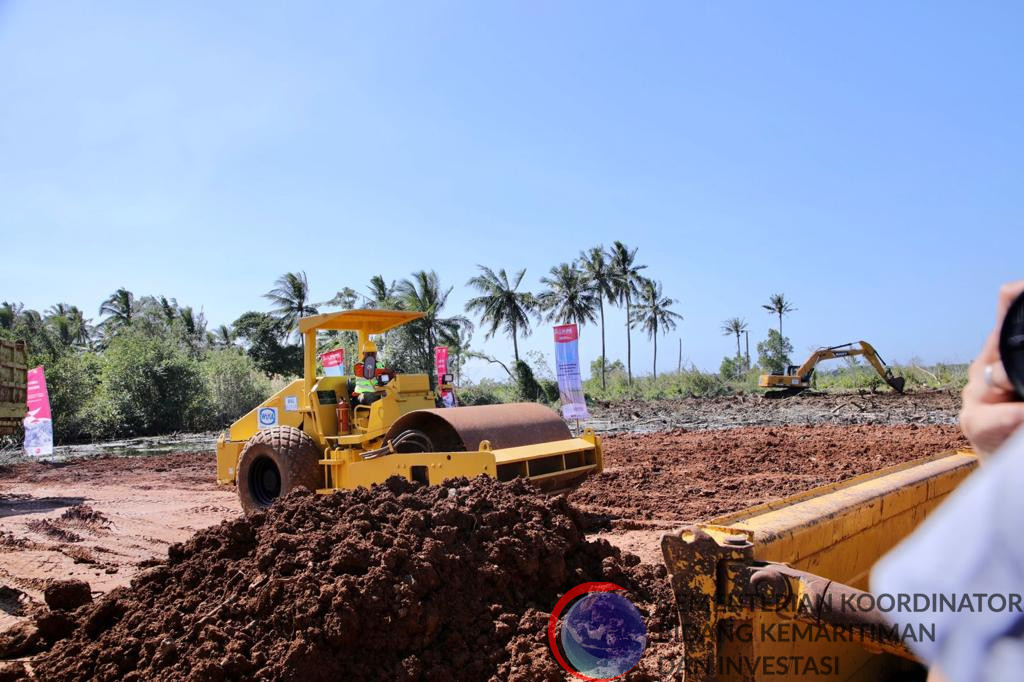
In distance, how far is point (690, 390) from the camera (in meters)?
39.8

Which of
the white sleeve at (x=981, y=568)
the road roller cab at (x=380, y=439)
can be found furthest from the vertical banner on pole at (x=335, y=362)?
the white sleeve at (x=981, y=568)

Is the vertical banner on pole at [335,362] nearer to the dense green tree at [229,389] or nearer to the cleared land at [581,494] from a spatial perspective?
the cleared land at [581,494]

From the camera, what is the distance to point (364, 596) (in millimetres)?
3832

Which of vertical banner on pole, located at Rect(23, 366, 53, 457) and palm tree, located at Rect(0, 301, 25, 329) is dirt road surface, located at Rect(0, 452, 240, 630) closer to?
vertical banner on pole, located at Rect(23, 366, 53, 457)

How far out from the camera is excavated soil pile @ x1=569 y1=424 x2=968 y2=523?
9.19 meters

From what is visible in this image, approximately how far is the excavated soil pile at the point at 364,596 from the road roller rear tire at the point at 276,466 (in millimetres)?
3014

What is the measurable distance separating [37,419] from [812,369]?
2456 cm

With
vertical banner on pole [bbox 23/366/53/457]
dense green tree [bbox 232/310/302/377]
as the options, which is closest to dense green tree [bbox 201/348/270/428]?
dense green tree [bbox 232/310/302/377]

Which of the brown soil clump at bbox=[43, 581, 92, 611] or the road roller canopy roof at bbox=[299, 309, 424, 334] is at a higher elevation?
the road roller canopy roof at bbox=[299, 309, 424, 334]

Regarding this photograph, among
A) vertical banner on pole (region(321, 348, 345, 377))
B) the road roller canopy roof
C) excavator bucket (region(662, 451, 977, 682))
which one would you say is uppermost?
the road roller canopy roof

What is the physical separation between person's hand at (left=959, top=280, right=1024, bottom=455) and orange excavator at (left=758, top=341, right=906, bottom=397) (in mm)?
28184

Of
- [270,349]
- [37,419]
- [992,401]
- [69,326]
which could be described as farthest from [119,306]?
[992,401]

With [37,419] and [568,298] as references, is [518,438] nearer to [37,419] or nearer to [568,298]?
[37,419]

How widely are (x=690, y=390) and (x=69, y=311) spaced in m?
51.1
